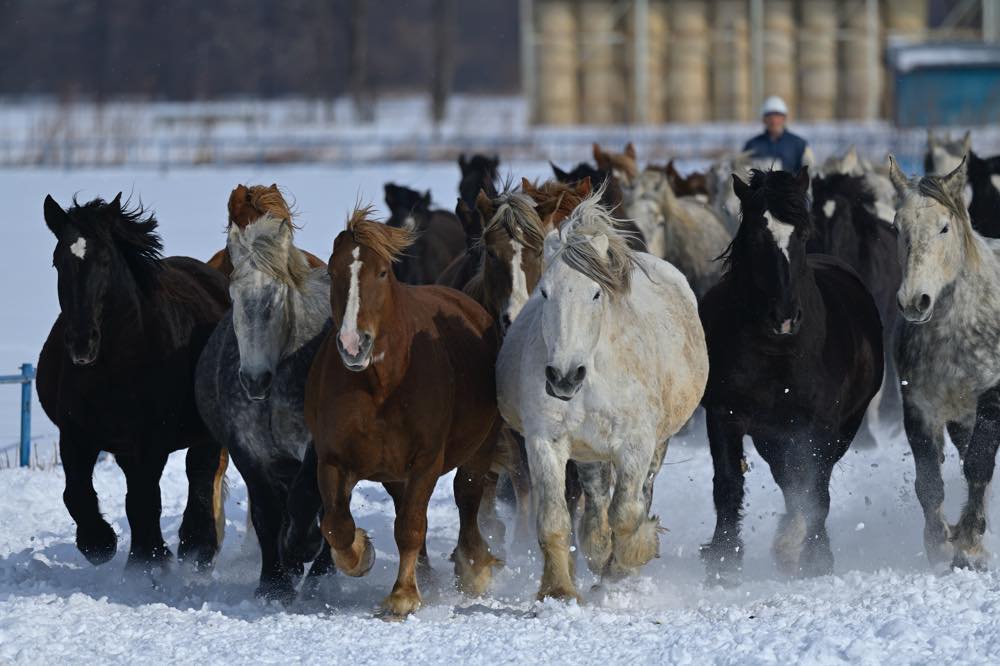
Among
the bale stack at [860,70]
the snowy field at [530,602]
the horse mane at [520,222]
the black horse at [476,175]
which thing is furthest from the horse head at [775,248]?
the bale stack at [860,70]

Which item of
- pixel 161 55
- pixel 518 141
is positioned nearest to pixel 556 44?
pixel 518 141

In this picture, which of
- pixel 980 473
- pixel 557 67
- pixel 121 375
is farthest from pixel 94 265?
pixel 557 67

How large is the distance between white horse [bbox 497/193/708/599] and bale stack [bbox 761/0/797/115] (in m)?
31.3

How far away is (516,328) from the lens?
7.09 m

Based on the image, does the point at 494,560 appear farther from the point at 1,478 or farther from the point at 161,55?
the point at 161,55

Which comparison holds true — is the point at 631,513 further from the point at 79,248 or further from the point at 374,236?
the point at 79,248

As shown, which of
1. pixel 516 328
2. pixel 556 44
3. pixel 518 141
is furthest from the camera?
pixel 556 44

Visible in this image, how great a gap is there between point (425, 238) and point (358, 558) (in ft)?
20.2

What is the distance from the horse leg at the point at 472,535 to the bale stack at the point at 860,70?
103 feet

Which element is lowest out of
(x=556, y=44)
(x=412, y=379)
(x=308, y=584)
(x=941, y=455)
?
(x=308, y=584)

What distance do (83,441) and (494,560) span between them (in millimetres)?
1971

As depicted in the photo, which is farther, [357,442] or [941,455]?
[941,455]

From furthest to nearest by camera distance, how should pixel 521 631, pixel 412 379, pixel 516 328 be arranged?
pixel 516 328 → pixel 412 379 → pixel 521 631

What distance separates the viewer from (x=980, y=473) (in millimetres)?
7336
